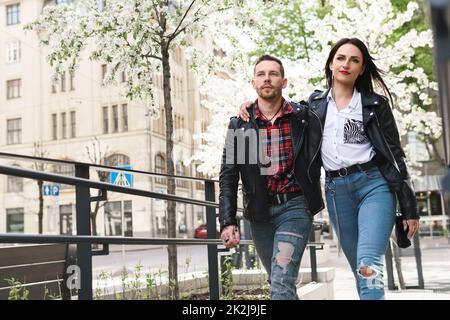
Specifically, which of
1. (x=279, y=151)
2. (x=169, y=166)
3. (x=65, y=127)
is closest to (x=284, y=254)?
(x=279, y=151)

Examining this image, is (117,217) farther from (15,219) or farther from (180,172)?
(15,219)

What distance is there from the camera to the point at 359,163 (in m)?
3.06

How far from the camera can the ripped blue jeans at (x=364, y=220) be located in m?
2.85

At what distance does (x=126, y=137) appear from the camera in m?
40.5

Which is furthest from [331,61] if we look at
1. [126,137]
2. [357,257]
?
[126,137]

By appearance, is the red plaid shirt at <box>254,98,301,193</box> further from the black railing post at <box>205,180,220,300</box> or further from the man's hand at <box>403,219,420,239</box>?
the black railing post at <box>205,180,220,300</box>

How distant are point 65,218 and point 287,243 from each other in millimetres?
39701

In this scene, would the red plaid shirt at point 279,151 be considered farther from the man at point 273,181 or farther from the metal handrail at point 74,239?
the metal handrail at point 74,239

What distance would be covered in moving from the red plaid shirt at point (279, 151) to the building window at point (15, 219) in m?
41.1

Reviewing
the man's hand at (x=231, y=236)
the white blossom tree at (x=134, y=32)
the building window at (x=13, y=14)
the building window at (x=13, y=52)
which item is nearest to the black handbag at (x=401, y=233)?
the man's hand at (x=231, y=236)

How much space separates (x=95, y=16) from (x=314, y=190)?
569 cm

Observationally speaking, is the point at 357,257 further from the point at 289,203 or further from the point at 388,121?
the point at 388,121
